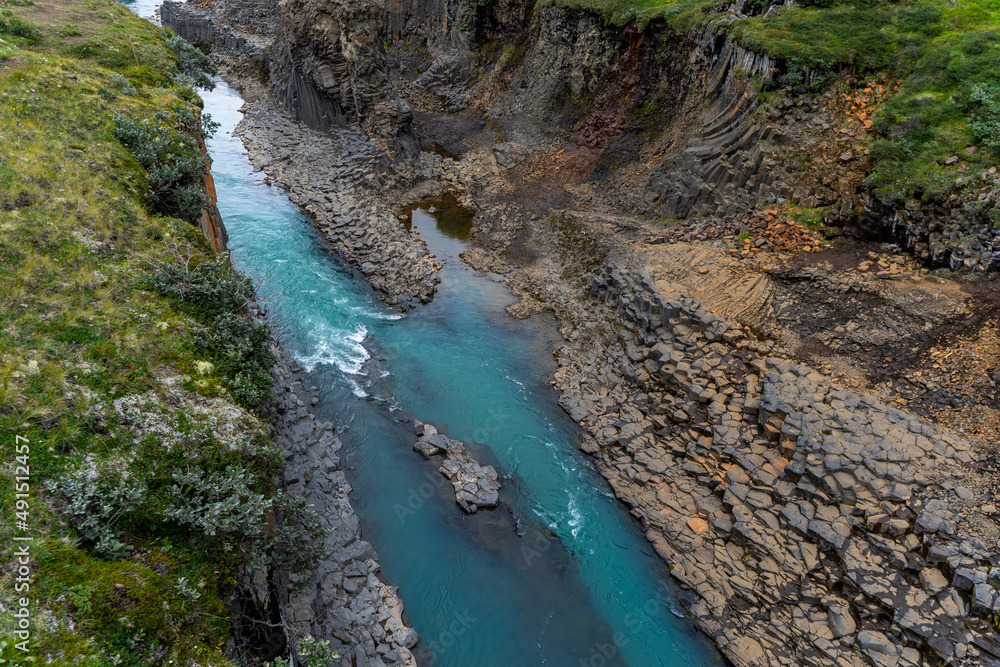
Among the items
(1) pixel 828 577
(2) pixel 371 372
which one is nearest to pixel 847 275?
(1) pixel 828 577

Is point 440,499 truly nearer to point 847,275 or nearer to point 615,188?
point 847,275

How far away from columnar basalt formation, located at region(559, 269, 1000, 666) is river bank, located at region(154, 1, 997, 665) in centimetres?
4

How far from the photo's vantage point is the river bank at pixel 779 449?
13383mm

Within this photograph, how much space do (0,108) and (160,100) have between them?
5.94 m

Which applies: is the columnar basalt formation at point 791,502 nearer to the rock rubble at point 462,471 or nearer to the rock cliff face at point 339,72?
the rock rubble at point 462,471

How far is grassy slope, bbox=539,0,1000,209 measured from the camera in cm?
1919

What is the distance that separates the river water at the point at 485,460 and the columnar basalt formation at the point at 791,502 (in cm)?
147

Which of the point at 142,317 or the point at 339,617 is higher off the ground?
the point at 142,317

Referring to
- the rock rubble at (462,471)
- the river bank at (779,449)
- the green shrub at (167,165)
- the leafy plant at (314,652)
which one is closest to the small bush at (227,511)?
the leafy plant at (314,652)

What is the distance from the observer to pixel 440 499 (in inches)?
674

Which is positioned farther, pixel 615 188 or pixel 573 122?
pixel 573 122

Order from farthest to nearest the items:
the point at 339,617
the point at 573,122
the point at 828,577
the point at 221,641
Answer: the point at 573,122 → the point at 828,577 → the point at 339,617 → the point at 221,641

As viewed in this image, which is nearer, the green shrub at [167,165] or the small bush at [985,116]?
the green shrub at [167,165]

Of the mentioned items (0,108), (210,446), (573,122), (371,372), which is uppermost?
(573,122)
